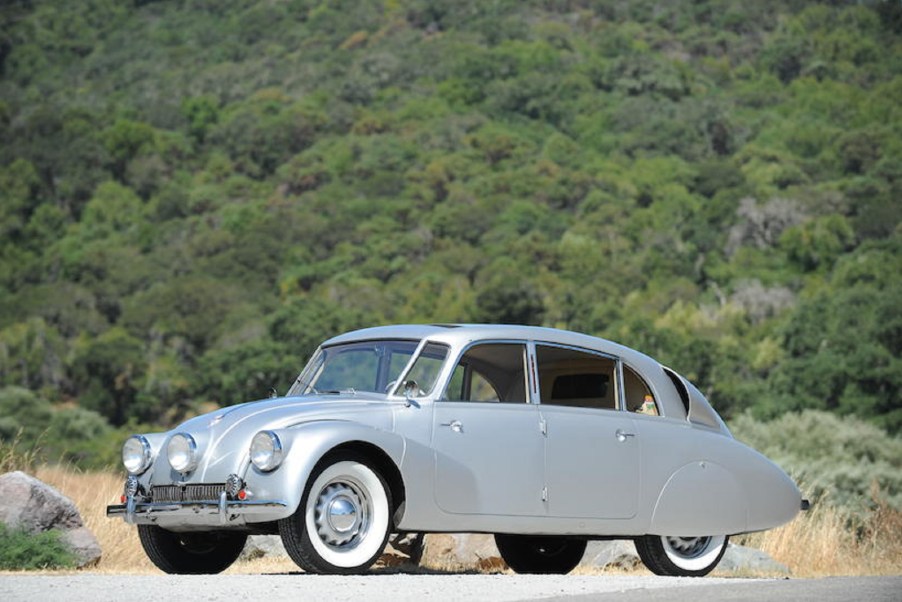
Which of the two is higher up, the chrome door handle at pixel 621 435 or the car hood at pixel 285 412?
the car hood at pixel 285 412

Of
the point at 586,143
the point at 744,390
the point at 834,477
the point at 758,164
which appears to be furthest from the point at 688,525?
the point at 586,143

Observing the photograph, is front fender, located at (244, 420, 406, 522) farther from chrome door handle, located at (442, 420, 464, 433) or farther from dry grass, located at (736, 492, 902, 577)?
dry grass, located at (736, 492, 902, 577)

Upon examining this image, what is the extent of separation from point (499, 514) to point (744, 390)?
258 feet

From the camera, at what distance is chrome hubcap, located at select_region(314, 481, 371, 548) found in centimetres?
996

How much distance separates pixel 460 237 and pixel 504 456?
14595cm

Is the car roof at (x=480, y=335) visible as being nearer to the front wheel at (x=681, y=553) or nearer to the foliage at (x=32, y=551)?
the front wheel at (x=681, y=553)

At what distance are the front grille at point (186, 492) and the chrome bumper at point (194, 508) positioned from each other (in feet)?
0.13

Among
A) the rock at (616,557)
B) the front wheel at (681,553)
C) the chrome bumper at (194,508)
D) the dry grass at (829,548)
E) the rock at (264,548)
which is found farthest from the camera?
the dry grass at (829,548)

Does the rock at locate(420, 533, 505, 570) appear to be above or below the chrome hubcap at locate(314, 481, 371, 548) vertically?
below

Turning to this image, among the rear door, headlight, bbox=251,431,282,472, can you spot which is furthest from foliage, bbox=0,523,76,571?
the rear door

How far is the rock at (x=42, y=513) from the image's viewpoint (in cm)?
1216

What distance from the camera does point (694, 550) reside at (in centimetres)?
1212

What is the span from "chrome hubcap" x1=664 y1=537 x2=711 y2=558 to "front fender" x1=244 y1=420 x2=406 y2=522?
290 cm

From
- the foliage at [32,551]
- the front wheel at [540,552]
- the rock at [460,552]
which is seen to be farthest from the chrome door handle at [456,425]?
the foliage at [32,551]
